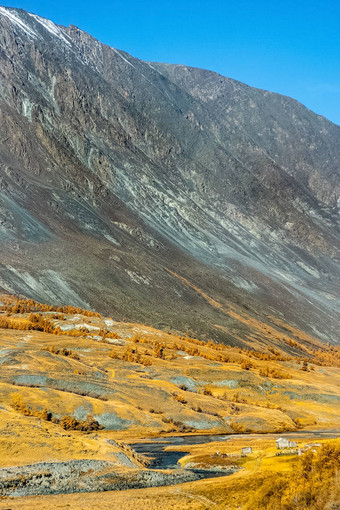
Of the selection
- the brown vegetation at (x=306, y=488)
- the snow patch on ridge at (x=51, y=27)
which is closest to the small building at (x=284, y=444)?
the brown vegetation at (x=306, y=488)

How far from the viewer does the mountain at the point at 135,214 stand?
88.1 m

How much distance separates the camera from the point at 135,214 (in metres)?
127

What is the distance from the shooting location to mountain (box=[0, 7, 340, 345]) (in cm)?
8812

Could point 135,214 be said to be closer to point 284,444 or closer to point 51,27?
point 51,27

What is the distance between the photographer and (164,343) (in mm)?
65375

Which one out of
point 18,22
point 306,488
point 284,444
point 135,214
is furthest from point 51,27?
point 306,488

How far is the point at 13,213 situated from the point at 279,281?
74.0 meters

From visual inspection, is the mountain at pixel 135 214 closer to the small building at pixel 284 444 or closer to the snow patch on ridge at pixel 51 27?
the snow patch on ridge at pixel 51 27

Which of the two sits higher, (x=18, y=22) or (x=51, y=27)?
Result: (x=51, y=27)

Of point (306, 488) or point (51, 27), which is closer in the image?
point (306, 488)

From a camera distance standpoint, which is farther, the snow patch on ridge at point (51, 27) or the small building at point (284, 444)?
the snow patch on ridge at point (51, 27)

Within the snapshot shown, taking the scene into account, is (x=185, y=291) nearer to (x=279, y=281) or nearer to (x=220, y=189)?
(x=279, y=281)

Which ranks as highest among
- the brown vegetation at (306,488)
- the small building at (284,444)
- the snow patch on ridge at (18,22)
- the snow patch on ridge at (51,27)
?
the snow patch on ridge at (51,27)

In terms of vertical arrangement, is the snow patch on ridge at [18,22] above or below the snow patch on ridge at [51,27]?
below
